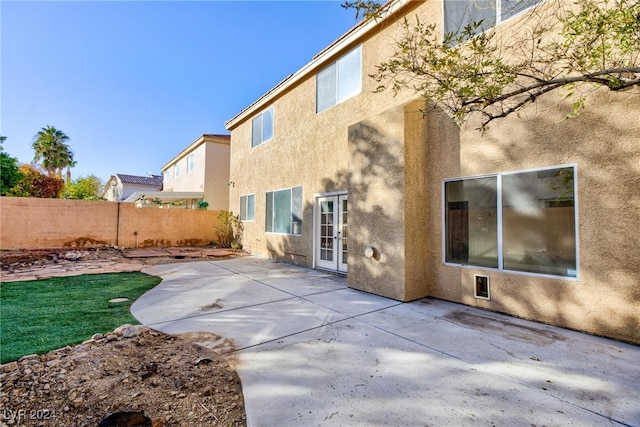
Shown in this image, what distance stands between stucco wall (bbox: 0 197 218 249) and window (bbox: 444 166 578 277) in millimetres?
14053

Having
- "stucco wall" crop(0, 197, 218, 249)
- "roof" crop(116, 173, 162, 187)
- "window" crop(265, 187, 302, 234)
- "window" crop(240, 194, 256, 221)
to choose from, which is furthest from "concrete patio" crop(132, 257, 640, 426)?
"roof" crop(116, 173, 162, 187)

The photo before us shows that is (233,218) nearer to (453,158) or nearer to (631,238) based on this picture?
(453,158)

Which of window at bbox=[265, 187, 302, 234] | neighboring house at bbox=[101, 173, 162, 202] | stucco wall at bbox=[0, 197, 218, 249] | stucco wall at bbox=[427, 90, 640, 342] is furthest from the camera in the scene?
neighboring house at bbox=[101, 173, 162, 202]

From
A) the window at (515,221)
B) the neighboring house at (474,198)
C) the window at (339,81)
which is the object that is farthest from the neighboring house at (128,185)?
the window at (515,221)

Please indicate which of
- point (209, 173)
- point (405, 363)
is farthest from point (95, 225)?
point (405, 363)

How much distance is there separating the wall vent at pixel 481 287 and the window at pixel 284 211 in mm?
6018

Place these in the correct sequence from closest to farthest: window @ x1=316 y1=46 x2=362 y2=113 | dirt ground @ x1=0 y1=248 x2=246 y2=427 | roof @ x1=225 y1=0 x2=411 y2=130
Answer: dirt ground @ x1=0 y1=248 x2=246 y2=427 → roof @ x1=225 y1=0 x2=411 y2=130 → window @ x1=316 y1=46 x2=362 y2=113

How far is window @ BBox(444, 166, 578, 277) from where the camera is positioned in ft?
14.4

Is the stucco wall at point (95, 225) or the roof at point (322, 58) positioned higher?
the roof at point (322, 58)

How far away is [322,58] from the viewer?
9016 millimetres

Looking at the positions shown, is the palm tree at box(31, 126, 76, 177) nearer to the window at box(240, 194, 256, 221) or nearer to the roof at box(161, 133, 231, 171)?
the roof at box(161, 133, 231, 171)

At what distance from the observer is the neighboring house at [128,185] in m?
33.6

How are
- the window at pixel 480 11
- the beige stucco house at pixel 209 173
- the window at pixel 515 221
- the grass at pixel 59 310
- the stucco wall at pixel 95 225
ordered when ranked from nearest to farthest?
the grass at pixel 59 310 → the window at pixel 515 221 → the window at pixel 480 11 → the stucco wall at pixel 95 225 → the beige stucco house at pixel 209 173

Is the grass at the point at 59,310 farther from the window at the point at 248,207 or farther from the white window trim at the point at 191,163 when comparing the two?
the white window trim at the point at 191,163
